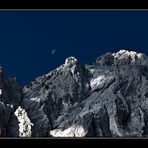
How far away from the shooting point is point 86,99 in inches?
2338

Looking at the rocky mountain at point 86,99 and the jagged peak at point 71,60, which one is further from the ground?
the jagged peak at point 71,60

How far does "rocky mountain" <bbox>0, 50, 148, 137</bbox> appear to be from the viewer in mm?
47688

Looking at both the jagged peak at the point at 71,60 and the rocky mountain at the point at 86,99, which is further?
the jagged peak at the point at 71,60

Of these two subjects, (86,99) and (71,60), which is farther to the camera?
(86,99)

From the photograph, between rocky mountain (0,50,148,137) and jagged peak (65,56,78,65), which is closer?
rocky mountain (0,50,148,137)

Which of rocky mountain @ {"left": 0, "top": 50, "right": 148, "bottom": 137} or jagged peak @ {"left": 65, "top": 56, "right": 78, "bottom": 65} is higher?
jagged peak @ {"left": 65, "top": 56, "right": 78, "bottom": 65}

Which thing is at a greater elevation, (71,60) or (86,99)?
(71,60)

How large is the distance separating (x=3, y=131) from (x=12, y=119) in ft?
10.2

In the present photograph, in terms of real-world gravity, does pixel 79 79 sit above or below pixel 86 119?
above

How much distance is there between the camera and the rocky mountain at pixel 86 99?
47.7 meters
